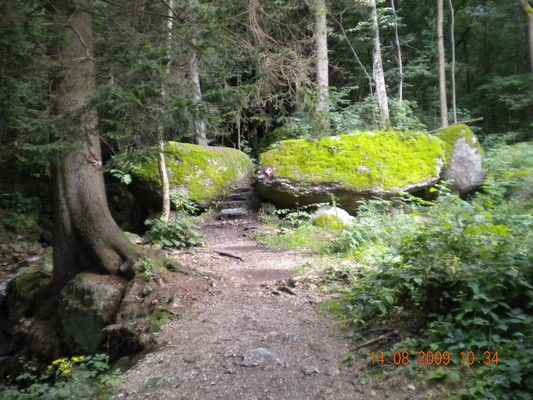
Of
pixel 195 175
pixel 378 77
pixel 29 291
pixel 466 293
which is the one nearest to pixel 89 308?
pixel 29 291

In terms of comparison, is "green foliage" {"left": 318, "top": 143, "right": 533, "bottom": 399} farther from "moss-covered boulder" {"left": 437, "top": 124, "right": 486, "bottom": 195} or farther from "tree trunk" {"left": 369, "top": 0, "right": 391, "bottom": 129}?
"tree trunk" {"left": 369, "top": 0, "right": 391, "bottom": 129}

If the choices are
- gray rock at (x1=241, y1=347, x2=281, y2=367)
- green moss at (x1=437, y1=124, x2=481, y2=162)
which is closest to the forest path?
gray rock at (x1=241, y1=347, x2=281, y2=367)

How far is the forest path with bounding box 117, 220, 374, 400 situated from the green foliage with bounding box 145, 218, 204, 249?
1789 mm

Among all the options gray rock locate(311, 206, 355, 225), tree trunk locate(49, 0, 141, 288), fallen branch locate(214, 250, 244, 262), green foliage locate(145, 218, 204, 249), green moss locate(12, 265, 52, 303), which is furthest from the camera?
gray rock locate(311, 206, 355, 225)

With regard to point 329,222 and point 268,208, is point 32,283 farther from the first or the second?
point 329,222

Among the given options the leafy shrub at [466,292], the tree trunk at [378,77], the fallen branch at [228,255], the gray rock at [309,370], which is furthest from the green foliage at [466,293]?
the tree trunk at [378,77]

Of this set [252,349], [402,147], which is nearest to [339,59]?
[402,147]

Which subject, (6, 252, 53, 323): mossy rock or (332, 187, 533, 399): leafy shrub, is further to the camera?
(6, 252, 53, 323): mossy rock

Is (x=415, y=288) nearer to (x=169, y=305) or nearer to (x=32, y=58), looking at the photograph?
(x=169, y=305)

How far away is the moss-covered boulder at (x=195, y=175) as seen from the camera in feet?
35.3

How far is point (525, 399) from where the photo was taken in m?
2.79

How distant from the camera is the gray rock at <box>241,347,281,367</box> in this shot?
13.5 ft

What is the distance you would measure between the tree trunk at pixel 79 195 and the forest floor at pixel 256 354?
5.54ft

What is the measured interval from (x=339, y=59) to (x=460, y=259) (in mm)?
15431
